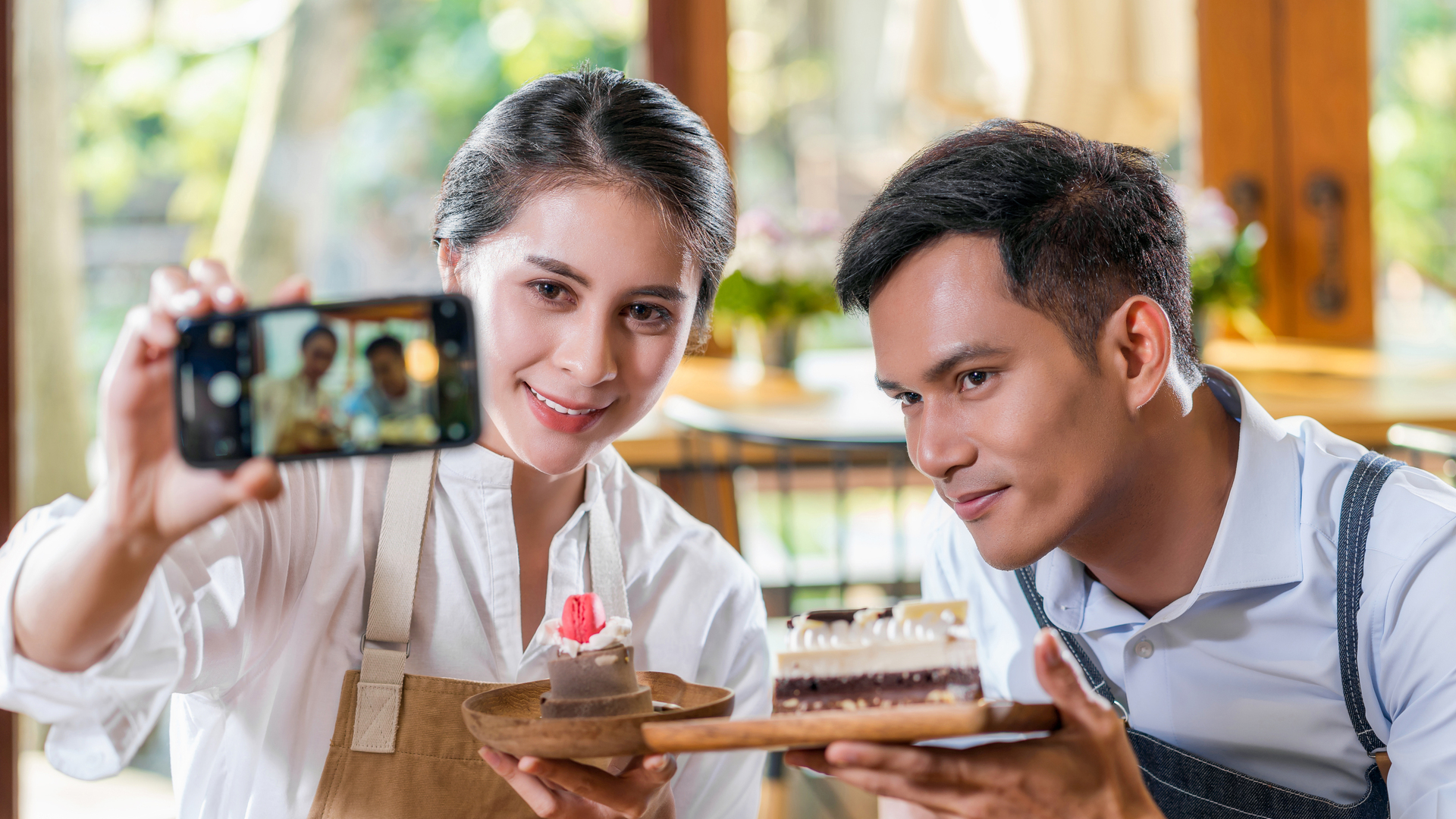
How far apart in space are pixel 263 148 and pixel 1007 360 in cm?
302

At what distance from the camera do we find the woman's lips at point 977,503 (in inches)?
52.6

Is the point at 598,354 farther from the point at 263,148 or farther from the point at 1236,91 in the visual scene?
the point at 1236,91

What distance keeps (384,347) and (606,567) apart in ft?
2.36

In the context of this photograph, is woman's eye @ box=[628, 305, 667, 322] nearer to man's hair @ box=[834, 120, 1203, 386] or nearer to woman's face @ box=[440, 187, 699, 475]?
woman's face @ box=[440, 187, 699, 475]

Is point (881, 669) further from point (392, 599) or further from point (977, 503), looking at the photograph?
point (392, 599)

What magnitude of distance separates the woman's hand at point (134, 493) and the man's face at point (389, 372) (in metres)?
0.09

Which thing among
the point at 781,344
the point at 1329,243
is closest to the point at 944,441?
the point at 781,344

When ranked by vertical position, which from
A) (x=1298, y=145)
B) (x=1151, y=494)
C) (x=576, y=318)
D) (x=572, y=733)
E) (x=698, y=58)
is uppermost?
(x=698, y=58)

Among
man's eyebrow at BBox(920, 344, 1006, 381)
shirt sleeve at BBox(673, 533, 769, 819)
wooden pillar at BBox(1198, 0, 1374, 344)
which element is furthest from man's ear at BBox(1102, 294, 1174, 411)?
wooden pillar at BBox(1198, 0, 1374, 344)

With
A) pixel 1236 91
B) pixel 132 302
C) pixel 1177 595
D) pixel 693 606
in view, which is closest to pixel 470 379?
pixel 693 606

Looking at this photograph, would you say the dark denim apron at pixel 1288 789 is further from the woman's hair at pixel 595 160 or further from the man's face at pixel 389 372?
the man's face at pixel 389 372

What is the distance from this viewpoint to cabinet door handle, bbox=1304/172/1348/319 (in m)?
3.87

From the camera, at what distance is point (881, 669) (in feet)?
3.84

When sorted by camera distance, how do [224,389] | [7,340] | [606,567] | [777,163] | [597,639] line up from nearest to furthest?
[224,389]
[597,639]
[606,567]
[7,340]
[777,163]
